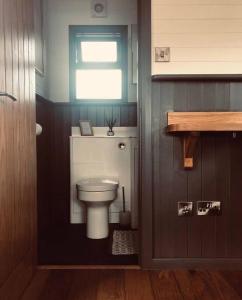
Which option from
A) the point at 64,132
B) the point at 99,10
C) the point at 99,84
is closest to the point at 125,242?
the point at 64,132

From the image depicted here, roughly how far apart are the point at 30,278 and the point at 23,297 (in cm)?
21

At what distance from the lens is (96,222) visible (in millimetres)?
3025

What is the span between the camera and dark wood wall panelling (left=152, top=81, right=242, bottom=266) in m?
2.21

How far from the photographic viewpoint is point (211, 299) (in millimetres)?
1755

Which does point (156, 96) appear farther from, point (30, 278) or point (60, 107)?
point (60, 107)

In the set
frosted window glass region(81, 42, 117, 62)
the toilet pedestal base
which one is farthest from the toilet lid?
frosted window glass region(81, 42, 117, 62)

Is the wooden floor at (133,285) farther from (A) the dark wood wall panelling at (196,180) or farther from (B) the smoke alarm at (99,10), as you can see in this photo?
(B) the smoke alarm at (99,10)

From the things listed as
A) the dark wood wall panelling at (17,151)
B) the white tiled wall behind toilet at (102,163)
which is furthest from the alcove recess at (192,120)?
the white tiled wall behind toilet at (102,163)

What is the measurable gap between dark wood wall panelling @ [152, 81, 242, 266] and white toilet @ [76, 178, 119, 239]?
2.66 ft

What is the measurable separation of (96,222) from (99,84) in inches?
62.3

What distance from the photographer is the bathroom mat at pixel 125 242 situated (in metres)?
2.59

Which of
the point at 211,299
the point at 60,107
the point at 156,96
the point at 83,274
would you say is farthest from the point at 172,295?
the point at 60,107

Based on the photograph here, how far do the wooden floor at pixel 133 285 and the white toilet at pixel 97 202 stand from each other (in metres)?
0.86

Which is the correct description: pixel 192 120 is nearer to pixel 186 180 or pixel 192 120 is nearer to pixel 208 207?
pixel 186 180
